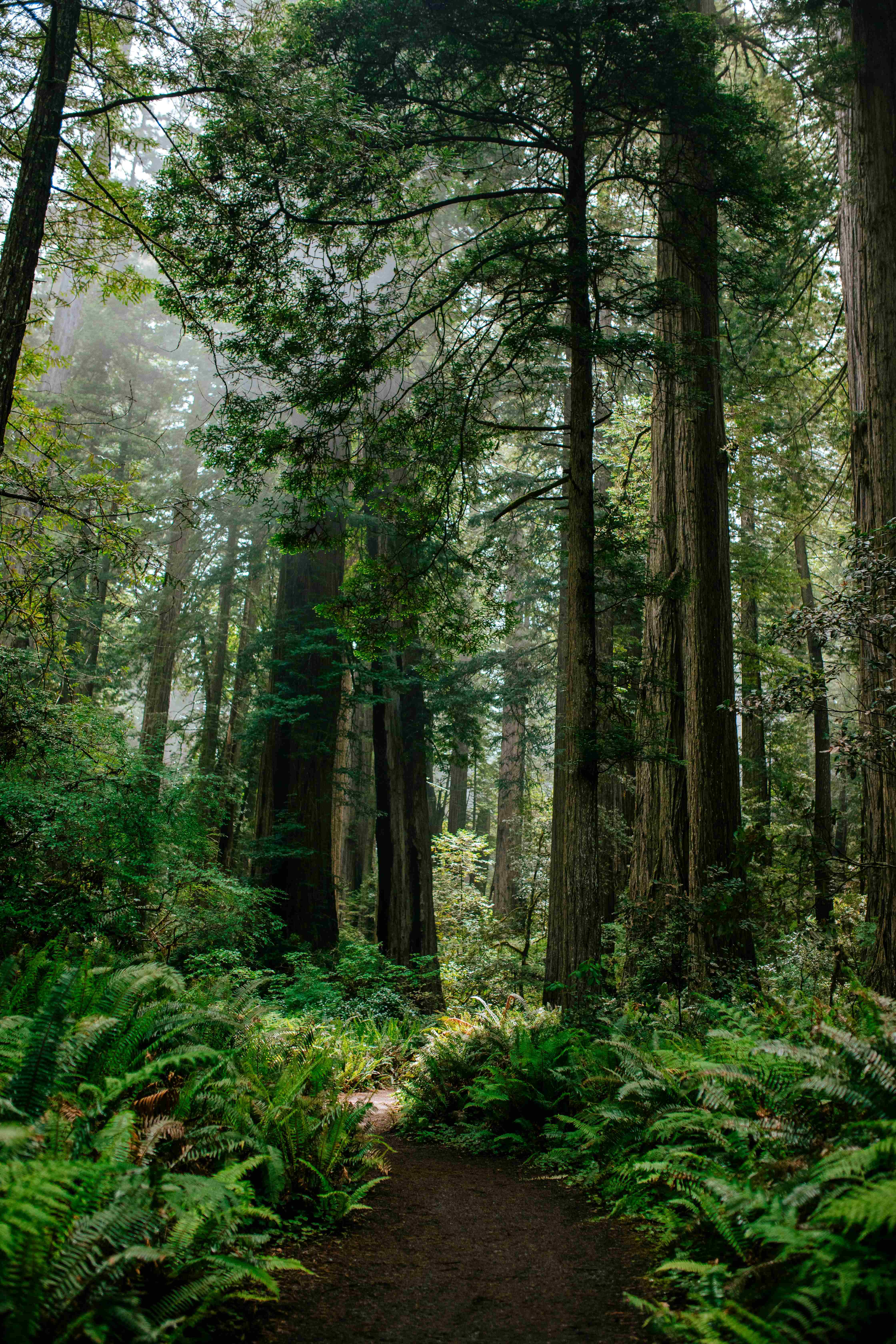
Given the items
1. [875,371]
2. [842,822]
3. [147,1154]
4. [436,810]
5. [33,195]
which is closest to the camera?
[147,1154]

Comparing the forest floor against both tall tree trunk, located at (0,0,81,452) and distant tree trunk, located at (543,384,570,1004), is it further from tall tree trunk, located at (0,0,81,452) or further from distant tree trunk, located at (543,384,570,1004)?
tall tree trunk, located at (0,0,81,452)

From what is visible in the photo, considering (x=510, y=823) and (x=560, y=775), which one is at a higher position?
(x=560, y=775)

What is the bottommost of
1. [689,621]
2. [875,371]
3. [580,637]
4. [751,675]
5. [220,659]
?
[580,637]

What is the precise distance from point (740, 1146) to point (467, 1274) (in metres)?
1.33

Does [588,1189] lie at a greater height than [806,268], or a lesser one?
lesser

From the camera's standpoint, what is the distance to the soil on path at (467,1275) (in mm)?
2834

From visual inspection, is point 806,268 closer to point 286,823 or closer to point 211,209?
point 211,209

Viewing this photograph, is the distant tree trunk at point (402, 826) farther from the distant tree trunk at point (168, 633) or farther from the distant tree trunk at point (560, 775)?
the distant tree trunk at point (168, 633)

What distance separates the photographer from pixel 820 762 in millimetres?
16625

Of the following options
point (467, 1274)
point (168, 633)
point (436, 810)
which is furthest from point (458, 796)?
point (467, 1274)

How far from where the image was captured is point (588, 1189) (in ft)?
14.9

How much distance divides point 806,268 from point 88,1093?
13.9 metres

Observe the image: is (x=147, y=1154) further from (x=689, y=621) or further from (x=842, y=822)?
(x=842, y=822)

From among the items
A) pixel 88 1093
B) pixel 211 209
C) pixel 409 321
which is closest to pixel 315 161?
pixel 211 209
